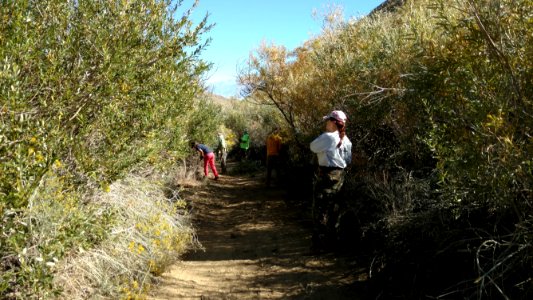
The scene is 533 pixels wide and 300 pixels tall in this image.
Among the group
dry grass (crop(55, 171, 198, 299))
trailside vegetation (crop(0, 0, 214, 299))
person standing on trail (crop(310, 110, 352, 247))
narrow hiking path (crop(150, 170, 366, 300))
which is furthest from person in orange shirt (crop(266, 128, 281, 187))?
trailside vegetation (crop(0, 0, 214, 299))

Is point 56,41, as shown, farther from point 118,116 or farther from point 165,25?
point 165,25

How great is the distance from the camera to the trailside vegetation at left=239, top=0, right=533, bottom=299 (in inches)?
125

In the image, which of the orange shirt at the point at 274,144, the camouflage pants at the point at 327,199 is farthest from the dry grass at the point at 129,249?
the orange shirt at the point at 274,144

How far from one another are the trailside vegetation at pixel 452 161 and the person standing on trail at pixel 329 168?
24cm

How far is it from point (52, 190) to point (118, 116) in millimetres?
1089

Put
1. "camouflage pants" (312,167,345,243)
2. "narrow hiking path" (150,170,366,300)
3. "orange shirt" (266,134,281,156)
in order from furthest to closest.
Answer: "orange shirt" (266,134,281,156) < "camouflage pants" (312,167,345,243) < "narrow hiking path" (150,170,366,300)

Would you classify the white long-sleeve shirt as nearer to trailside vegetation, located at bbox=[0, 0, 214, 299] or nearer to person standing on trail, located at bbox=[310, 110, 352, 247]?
person standing on trail, located at bbox=[310, 110, 352, 247]

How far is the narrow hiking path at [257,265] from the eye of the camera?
16.3 feet

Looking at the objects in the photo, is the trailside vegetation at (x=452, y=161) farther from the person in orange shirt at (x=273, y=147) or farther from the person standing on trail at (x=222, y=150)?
the person standing on trail at (x=222, y=150)

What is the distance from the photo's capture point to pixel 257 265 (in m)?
6.05

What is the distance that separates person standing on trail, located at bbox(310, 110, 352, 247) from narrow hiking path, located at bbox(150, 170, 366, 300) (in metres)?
0.47

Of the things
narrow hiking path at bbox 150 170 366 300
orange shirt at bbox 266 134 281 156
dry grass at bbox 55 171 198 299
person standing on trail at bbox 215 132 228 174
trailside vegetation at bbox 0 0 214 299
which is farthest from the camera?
person standing on trail at bbox 215 132 228 174

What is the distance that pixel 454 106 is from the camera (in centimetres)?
391

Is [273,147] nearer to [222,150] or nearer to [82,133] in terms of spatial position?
[222,150]
